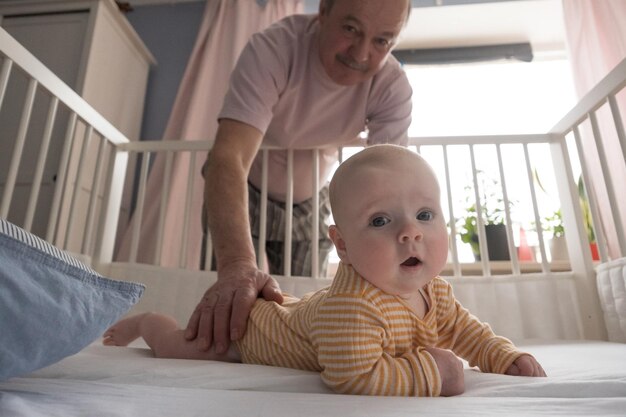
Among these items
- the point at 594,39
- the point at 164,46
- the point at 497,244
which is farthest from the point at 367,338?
the point at 164,46

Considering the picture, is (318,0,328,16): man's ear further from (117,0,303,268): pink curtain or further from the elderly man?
(117,0,303,268): pink curtain

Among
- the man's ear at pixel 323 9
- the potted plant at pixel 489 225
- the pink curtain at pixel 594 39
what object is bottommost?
the potted plant at pixel 489 225

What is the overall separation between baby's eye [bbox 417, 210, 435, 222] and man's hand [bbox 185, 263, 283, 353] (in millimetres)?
308

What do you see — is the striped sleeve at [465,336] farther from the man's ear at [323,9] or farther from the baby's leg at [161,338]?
the man's ear at [323,9]

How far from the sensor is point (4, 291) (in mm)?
378

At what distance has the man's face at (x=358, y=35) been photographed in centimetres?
104

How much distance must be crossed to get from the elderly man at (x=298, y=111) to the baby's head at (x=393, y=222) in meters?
0.29

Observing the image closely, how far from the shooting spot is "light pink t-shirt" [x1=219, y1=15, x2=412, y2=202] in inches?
42.6

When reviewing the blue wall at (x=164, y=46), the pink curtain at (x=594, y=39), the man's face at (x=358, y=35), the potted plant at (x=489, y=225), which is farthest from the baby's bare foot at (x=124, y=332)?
the pink curtain at (x=594, y=39)

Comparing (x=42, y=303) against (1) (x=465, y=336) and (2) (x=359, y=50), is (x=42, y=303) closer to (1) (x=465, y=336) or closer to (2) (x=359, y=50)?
(1) (x=465, y=336)

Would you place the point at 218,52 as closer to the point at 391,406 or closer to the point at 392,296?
the point at 392,296

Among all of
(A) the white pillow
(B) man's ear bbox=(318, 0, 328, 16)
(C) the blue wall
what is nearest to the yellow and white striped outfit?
(A) the white pillow

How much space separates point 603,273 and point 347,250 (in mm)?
866

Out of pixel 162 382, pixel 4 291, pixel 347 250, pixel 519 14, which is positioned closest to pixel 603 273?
pixel 347 250
